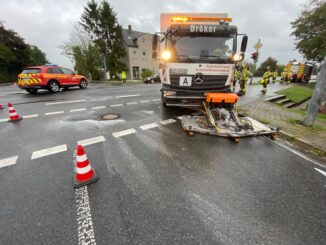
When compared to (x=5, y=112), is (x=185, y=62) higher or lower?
higher

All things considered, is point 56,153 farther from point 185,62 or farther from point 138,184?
point 185,62

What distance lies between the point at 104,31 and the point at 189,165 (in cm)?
3268

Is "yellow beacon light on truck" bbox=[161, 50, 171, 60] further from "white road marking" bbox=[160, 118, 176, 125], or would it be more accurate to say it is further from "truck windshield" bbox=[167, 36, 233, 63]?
"white road marking" bbox=[160, 118, 176, 125]

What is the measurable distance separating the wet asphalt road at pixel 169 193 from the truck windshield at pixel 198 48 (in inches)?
111

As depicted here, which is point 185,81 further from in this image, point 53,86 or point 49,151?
point 53,86

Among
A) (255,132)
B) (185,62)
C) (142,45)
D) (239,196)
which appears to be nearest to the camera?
(239,196)

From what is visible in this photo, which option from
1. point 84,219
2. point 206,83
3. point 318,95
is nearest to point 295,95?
A: point 318,95

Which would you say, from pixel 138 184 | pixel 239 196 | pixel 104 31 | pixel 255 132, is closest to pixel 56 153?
pixel 138 184

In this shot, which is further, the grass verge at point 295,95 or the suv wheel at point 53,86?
the suv wheel at point 53,86

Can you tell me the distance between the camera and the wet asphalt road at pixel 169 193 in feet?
5.84

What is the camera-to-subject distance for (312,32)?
22.8 m

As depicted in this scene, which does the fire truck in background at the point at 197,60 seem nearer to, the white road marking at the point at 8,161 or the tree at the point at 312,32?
the white road marking at the point at 8,161

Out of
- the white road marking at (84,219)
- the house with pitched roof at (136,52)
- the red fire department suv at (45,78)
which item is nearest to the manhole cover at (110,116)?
the white road marking at (84,219)

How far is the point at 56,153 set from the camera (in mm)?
3473
